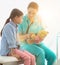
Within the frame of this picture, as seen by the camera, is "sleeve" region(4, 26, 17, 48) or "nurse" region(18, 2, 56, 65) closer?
"sleeve" region(4, 26, 17, 48)

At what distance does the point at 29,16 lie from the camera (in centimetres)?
190

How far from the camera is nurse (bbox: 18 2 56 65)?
6.08 feet

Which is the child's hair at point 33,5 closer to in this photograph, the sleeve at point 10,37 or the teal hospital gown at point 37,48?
the teal hospital gown at point 37,48

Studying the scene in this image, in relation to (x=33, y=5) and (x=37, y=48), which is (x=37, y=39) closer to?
(x=37, y=48)

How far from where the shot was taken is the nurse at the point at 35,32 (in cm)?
185

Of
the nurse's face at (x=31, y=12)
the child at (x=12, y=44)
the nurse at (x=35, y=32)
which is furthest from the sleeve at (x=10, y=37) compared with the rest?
the nurse's face at (x=31, y=12)

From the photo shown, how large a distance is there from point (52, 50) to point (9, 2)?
2.08 ft

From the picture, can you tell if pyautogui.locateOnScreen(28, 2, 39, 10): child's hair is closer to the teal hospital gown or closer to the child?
the teal hospital gown

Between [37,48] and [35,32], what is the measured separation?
151 mm

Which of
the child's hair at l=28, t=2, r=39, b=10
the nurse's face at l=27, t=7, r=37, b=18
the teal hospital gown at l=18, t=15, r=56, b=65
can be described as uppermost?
the child's hair at l=28, t=2, r=39, b=10

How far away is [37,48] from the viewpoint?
186 centimetres

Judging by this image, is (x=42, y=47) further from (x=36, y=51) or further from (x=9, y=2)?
(x=9, y=2)

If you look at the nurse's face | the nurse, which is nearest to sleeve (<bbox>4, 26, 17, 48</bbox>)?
the nurse

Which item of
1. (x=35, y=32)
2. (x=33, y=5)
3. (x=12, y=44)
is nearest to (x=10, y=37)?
(x=12, y=44)
